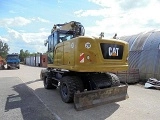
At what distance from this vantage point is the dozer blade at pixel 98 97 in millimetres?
6223

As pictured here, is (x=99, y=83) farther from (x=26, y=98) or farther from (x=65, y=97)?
(x=26, y=98)

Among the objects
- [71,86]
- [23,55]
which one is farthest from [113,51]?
[23,55]

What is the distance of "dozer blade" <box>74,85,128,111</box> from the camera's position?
622cm

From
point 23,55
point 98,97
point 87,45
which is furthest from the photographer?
point 23,55

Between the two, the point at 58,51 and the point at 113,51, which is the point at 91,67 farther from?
the point at 58,51

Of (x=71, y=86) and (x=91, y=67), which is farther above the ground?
(x=91, y=67)

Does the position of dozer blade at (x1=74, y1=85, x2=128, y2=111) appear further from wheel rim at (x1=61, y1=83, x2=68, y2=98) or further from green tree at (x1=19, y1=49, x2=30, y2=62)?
green tree at (x1=19, y1=49, x2=30, y2=62)

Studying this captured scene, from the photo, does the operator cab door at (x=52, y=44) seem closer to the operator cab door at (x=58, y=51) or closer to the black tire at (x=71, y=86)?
the operator cab door at (x=58, y=51)

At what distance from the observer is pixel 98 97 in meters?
6.58

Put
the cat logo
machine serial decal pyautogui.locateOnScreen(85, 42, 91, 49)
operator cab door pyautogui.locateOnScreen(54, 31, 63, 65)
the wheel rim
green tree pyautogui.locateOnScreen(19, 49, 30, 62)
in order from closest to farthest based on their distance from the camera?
machine serial decal pyautogui.locateOnScreen(85, 42, 91, 49) → the cat logo → the wheel rim → operator cab door pyautogui.locateOnScreen(54, 31, 63, 65) → green tree pyautogui.locateOnScreen(19, 49, 30, 62)

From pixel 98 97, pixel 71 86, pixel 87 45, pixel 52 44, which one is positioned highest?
pixel 52 44

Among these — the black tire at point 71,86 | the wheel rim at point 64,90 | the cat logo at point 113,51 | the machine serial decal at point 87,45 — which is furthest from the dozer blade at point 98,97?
the machine serial decal at point 87,45

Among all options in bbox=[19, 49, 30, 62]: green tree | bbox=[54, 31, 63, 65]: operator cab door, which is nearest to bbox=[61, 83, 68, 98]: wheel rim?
bbox=[54, 31, 63, 65]: operator cab door

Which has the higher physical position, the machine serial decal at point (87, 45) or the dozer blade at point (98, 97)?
the machine serial decal at point (87, 45)
